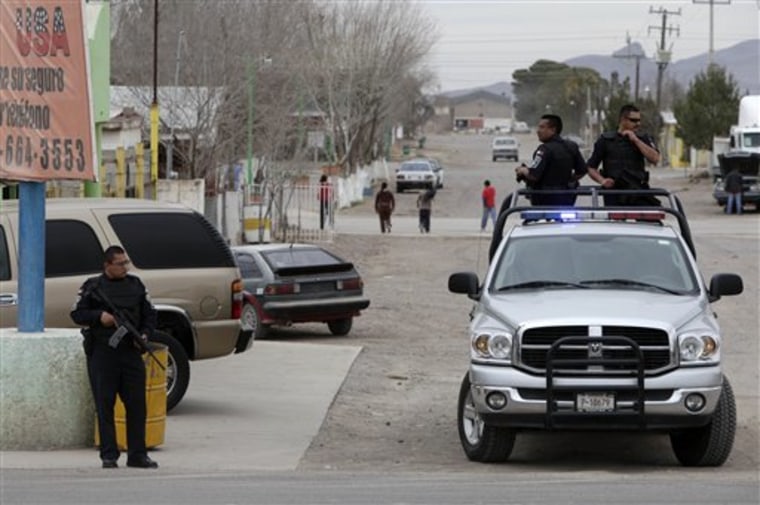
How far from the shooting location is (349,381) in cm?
2003

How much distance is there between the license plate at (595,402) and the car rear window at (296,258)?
553 inches

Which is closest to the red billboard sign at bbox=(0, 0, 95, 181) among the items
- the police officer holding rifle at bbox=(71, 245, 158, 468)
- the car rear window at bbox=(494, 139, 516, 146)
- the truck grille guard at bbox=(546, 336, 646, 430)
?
the police officer holding rifle at bbox=(71, 245, 158, 468)

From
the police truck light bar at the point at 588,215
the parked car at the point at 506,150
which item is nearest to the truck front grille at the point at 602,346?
the police truck light bar at the point at 588,215

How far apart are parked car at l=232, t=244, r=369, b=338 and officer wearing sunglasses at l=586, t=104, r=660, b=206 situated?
35.3ft

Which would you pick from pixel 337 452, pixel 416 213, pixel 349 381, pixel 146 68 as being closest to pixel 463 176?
pixel 416 213

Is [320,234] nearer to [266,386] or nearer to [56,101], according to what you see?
[266,386]

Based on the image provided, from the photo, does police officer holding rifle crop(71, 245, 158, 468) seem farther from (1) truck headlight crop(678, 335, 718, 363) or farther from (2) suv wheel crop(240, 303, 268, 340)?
(2) suv wheel crop(240, 303, 268, 340)

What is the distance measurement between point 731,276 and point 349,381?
25.5ft

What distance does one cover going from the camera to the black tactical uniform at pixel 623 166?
15234mm

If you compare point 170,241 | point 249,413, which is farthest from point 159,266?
point 249,413

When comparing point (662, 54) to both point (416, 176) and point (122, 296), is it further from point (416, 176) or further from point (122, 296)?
point (122, 296)

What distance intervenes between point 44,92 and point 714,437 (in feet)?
20.5

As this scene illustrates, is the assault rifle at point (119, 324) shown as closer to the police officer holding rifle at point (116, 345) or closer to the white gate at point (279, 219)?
the police officer holding rifle at point (116, 345)

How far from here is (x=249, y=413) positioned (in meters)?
16.8
